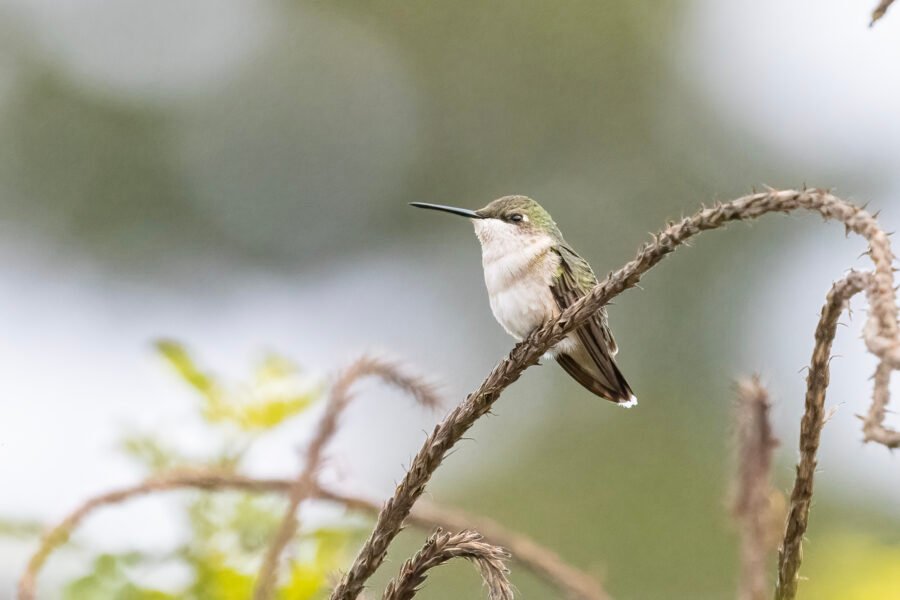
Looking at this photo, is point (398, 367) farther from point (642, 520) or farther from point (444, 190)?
point (444, 190)

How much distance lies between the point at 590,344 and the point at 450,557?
2.17 meters

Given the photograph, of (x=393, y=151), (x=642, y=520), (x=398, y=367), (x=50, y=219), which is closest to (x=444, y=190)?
(x=393, y=151)

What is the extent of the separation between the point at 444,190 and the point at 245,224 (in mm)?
4767

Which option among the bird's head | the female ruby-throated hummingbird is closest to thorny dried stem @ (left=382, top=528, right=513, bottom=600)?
the female ruby-throated hummingbird

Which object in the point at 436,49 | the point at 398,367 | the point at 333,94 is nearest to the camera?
the point at 398,367

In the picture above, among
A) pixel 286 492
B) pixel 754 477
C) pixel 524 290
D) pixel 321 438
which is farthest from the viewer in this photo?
pixel 524 290

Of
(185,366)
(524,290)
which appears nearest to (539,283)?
(524,290)

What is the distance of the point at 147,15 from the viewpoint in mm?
28609

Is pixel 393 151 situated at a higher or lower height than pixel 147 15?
lower

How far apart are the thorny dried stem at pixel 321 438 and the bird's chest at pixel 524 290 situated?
1979 mm

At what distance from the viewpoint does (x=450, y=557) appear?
1.85 metres

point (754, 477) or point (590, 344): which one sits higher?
point (590, 344)

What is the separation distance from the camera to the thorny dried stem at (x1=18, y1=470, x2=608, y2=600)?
2484mm

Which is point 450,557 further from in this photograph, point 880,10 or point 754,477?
point 880,10
